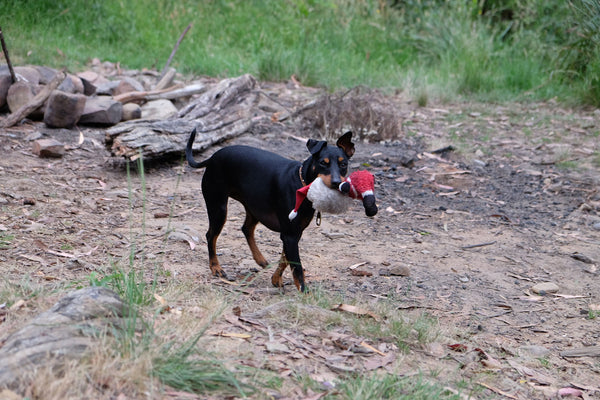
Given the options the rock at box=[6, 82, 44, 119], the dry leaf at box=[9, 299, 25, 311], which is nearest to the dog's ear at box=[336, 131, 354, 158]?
the dry leaf at box=[9, 299, 25, 311]

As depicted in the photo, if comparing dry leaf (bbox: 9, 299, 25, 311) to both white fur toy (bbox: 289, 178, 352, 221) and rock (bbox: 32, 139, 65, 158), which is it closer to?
white fur toy (bbox: 289, 178, 352, 221)

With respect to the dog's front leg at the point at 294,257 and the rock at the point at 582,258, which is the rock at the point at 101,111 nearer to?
the dog's front leg at the point at 294,257

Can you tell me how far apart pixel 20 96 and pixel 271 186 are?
4.73m

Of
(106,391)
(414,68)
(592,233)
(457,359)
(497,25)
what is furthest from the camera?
(497,25)

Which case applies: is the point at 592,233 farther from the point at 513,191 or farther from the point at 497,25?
the point at 497,25

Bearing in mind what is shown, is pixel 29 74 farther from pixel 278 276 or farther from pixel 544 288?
pixel 544 288

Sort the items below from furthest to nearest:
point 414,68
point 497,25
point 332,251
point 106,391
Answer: point 497,25 → point 414,68 → point 332,251 → point 106,391

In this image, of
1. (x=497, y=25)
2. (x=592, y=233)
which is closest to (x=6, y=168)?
(x=592, y=233)

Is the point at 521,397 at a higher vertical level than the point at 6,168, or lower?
higher

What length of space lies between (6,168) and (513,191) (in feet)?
18.1

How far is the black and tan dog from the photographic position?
416cm

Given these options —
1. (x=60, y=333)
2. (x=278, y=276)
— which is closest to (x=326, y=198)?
(x=278, y=276)

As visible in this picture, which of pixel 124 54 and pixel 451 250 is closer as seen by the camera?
pixel 451 250

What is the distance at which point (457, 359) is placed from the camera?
12.0 ft
